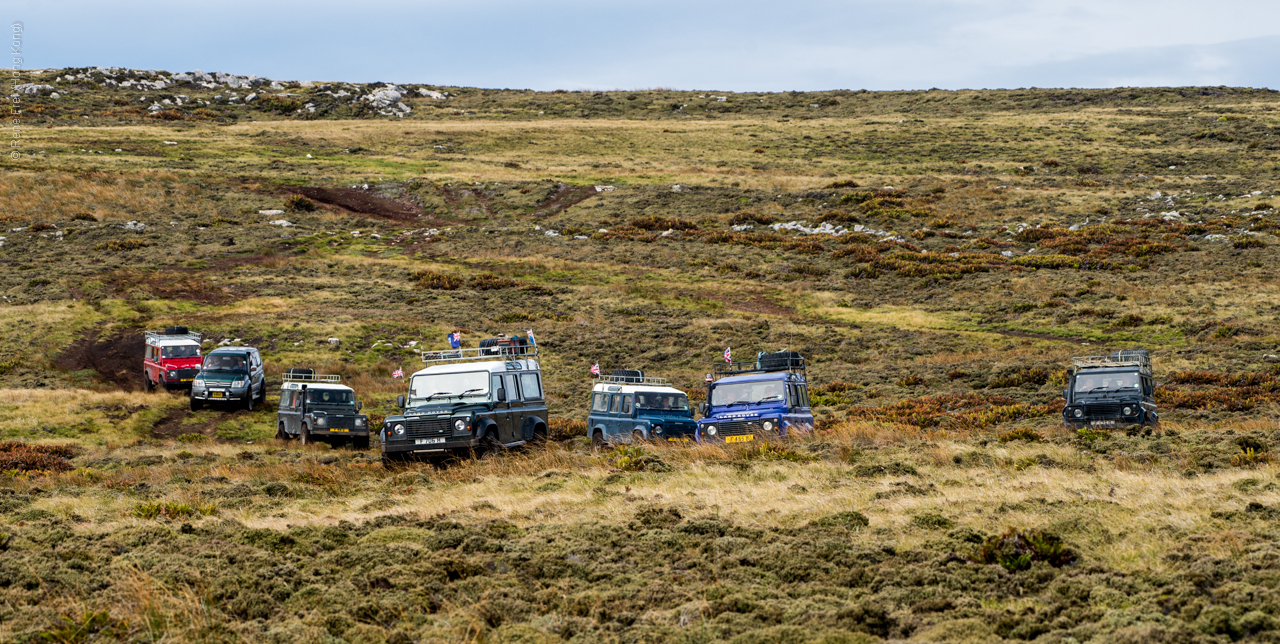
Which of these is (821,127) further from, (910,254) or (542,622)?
(542,622)

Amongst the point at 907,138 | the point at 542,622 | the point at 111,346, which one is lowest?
the point at 111,346

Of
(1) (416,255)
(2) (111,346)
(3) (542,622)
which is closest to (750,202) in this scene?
(1) (416,255)

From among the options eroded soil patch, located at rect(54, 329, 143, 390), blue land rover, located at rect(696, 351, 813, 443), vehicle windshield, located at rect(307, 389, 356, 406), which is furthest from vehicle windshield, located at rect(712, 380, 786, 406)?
eroded soil patch, located at rect(54, 329, 143, 390)

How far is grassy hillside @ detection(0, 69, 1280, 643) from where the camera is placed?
9875mm

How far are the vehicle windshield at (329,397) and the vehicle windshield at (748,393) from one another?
1193cm

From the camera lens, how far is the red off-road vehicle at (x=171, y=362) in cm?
3459

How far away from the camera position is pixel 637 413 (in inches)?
968

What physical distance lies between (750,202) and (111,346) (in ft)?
152

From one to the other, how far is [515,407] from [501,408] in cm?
64

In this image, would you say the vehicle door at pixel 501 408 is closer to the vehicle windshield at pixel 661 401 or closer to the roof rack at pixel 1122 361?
the vehicle windshield at pixel 661 401

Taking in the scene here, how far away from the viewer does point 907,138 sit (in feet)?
313

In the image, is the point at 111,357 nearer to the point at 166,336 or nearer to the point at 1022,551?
the point at 166,336

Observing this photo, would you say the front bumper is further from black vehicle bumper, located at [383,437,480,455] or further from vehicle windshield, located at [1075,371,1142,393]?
vehicle windshield, located at [1075,371,1142,393]

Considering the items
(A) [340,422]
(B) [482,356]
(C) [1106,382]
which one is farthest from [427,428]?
(C) [1106,382]
